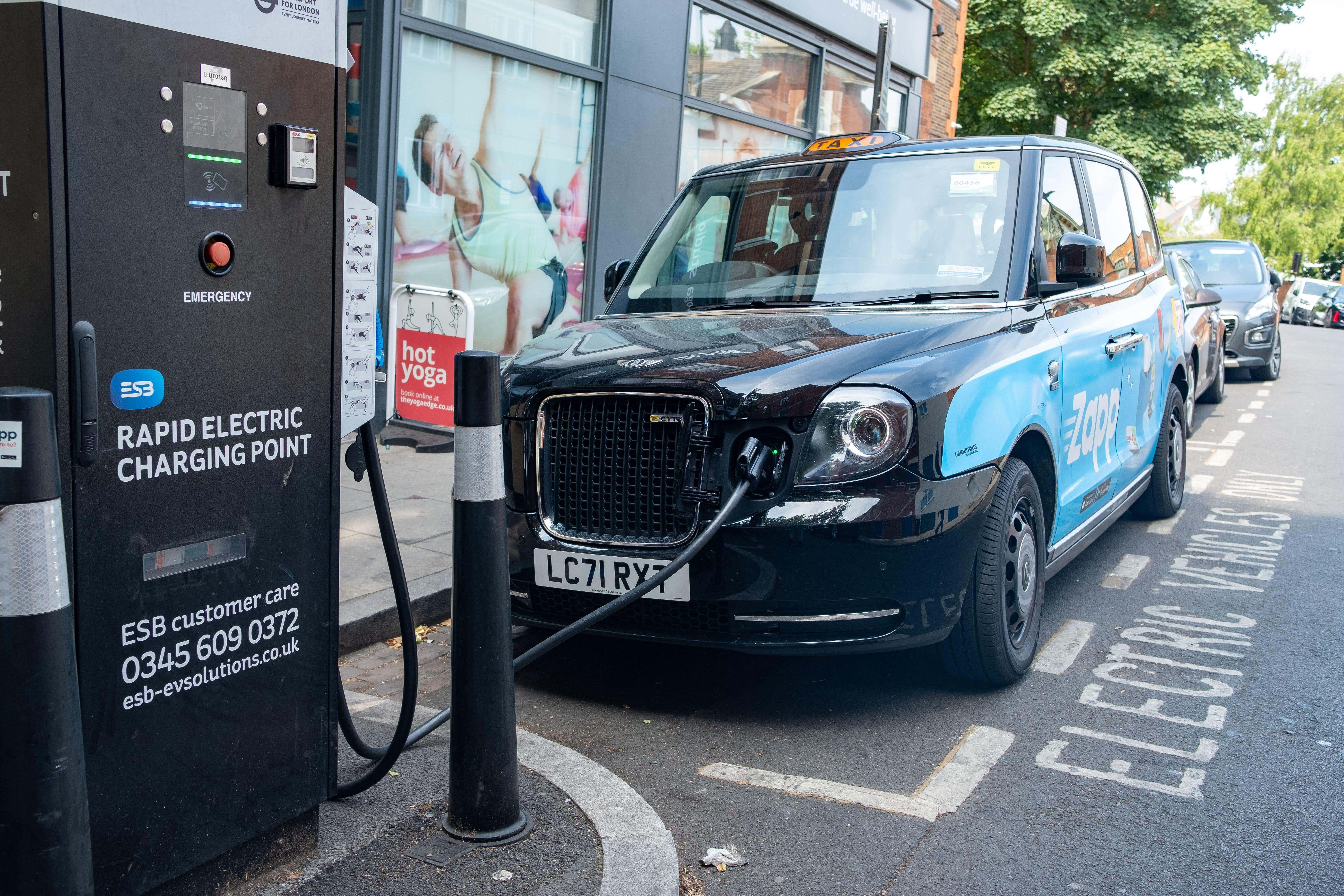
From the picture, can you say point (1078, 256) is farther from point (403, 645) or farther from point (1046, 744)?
point (403, 645)

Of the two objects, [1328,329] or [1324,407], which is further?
[1328,329]

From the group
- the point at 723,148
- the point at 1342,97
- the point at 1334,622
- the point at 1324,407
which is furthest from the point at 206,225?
the point at 1342,97

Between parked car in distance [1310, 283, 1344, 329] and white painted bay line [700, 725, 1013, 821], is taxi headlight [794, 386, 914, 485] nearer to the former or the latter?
white painted bay line [700, 725, 1013, 821]

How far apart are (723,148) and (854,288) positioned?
828 cm

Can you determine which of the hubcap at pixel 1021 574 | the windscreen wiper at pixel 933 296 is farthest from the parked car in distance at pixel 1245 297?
the hubcap at pixel 1021 574

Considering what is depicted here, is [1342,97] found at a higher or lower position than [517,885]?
higher

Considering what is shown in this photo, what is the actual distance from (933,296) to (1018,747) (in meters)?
1.67

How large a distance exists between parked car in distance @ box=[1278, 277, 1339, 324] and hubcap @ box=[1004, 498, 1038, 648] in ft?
135

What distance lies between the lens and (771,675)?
4.36 m

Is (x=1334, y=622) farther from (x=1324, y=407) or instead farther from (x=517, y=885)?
(x=1324, y=407)

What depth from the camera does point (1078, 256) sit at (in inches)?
180

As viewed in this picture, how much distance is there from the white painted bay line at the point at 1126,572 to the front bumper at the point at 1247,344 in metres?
9.52

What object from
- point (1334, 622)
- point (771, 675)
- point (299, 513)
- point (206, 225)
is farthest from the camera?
point (1334, 622)

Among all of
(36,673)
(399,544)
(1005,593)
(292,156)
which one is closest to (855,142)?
(1005,593)
